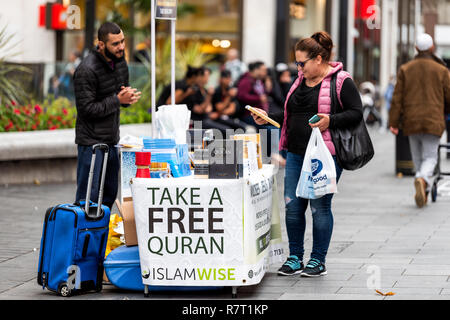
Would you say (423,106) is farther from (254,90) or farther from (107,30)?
(254,90)

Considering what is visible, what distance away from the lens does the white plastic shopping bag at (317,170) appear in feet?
22.5

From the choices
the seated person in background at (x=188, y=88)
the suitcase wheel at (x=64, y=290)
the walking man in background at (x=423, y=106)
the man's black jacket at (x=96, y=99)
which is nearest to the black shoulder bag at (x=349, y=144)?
the man's black jacket at (x=96, y=99)

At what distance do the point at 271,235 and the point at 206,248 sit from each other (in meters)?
1.01

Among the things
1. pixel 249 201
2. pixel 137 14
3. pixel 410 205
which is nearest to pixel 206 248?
pixel 249 201

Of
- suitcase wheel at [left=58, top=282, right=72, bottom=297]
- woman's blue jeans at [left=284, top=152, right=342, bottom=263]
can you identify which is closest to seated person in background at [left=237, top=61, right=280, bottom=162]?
woman's blue jeans at [left=284, top=152, right=342, bottom=263]

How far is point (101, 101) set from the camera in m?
7.97

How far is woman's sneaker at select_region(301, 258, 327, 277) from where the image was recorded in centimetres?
715

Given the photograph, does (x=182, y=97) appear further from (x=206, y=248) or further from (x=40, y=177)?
(x=206, y=248)

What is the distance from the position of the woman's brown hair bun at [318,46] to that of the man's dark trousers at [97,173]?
1.84m

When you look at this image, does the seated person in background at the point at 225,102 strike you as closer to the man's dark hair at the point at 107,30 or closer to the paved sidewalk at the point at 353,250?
the paved sidewalk at the point at 353,250

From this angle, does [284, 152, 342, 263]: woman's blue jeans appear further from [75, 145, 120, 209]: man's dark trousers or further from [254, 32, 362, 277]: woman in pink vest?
[75, 145, 120, 209]: man's dark trousers

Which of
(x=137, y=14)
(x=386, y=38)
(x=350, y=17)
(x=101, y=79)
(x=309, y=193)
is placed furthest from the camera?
(x=386, y=38)

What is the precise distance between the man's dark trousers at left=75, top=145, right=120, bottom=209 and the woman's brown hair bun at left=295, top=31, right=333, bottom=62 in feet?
6.05

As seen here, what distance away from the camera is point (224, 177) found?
6316 millimetres
